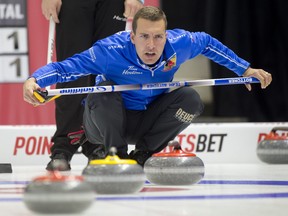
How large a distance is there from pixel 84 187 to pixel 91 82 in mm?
2239

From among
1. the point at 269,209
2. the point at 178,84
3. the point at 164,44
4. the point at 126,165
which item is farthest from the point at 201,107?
the point at 269,209

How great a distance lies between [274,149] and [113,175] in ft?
7.21

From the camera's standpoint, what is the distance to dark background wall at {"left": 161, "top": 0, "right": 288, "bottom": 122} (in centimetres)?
579

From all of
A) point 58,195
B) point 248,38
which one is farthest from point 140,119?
point 248,38

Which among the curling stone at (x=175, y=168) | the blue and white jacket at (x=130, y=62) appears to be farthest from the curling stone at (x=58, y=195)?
the blue and white jacket at (x=130, y=62)

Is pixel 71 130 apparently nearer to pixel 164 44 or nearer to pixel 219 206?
pixel 164 44

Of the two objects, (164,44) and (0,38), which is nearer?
(164,44)

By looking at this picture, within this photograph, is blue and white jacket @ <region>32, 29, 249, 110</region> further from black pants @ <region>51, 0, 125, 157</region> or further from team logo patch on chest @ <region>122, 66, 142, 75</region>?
black pants @ <region>51, 0, 125, 157</region>

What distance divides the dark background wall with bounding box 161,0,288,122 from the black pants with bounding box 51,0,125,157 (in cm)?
195

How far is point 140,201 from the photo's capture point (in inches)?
86.7

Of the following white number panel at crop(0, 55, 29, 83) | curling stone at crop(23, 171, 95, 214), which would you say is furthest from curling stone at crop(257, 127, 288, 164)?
curling stone at crop(23, 171, 95, 214)

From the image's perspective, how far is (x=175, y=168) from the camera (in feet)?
8.82

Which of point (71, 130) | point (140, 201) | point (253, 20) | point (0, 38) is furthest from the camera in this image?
point (253, 20)

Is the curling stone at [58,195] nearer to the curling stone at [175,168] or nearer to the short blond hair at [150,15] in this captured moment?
the curling stone at [175,168]
